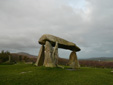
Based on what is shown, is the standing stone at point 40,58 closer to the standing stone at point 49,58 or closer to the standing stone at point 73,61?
the standing stone at point 49,58

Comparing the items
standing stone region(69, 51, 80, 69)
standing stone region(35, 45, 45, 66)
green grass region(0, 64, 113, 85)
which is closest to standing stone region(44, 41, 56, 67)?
standing stone region(35, 45, 45, 66)

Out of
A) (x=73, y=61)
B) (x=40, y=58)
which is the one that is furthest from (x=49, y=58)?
(x=73, y=61)

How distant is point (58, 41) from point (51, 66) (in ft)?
12.5

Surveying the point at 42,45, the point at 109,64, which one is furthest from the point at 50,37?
the point at 109,64

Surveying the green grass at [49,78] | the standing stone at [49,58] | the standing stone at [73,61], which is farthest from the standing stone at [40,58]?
the green grass at [49,78]

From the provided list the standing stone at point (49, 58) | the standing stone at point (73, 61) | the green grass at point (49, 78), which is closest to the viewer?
the green grass at point (49, 78)

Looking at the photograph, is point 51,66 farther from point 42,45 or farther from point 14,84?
point 14,84

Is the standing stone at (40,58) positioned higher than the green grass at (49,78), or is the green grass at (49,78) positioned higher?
the standing stone at (40,58)

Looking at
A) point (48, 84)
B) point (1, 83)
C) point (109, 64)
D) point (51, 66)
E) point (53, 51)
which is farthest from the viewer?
point (109, 64)

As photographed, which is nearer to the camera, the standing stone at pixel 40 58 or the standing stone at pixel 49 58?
the standing stone at pixel 49 58

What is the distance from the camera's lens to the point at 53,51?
17.3 metres

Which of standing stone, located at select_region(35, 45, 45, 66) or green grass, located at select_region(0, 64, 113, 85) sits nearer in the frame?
green grass, located at select_region(0, 64, 113, 85)

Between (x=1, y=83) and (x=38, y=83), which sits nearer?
(x=1, y=83)

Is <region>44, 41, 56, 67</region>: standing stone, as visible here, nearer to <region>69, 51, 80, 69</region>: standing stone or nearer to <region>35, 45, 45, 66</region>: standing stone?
<region>35, 45, 45, 66</region>: standing stone
